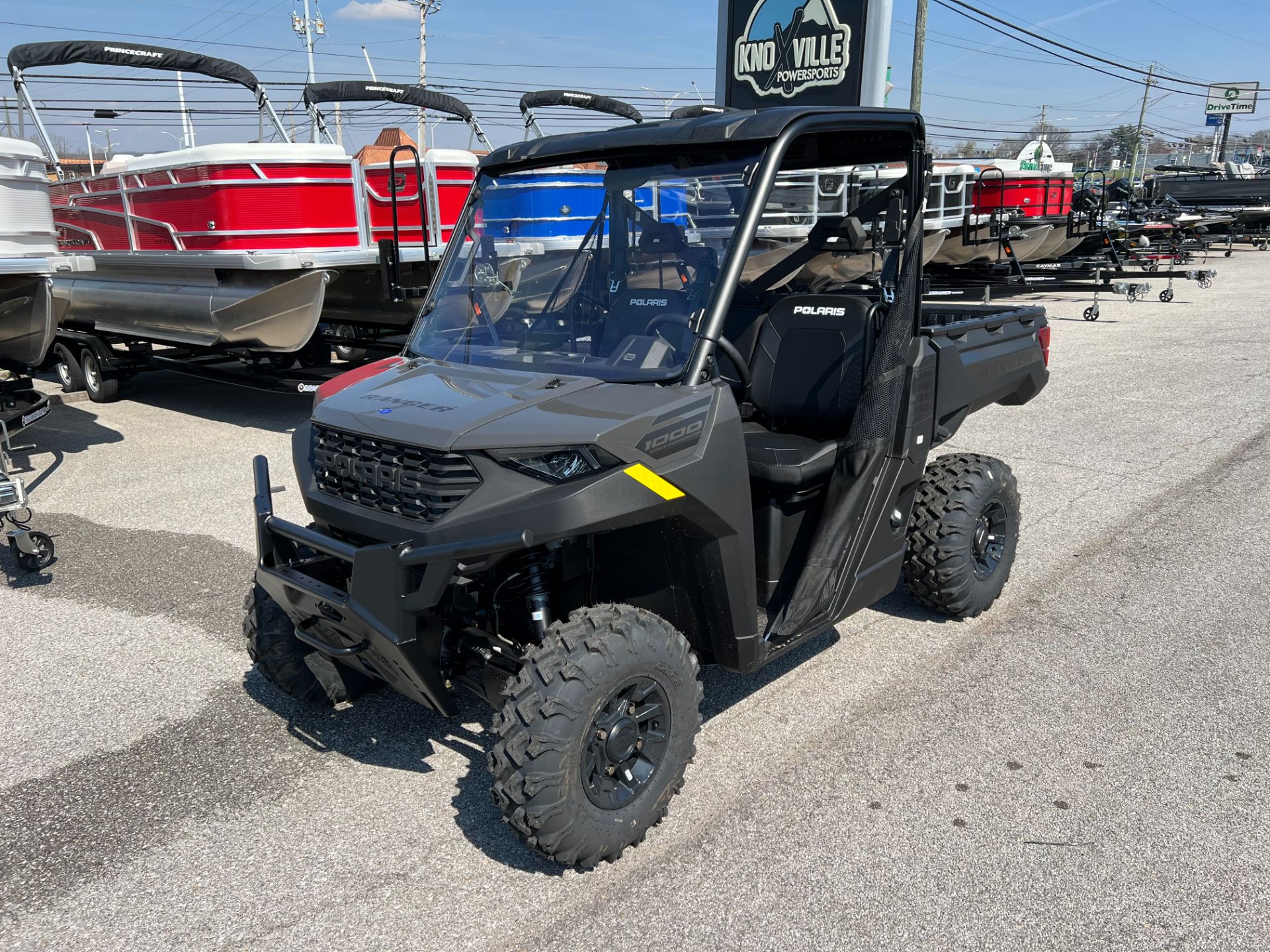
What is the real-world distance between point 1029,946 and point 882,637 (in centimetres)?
198

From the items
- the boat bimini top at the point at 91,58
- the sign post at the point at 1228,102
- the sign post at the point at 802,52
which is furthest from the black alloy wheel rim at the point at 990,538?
the sign post at the point at 1228,102

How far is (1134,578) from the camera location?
16.8 ft

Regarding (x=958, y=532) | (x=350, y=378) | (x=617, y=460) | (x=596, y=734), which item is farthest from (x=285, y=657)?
(x=958, y=532)

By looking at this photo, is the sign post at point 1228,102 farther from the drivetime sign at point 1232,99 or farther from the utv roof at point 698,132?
the utv roof at point 698,132

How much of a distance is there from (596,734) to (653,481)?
0.76 metres

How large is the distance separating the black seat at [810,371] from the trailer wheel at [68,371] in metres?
8.94

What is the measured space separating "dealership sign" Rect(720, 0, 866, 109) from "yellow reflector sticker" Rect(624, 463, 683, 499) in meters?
12.9

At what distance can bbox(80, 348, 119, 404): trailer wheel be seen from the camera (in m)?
9.98

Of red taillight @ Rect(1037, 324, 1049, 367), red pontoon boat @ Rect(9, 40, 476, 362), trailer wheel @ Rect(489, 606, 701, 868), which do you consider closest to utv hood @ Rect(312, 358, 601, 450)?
trailer wheel @ Rect(489, 606, 701, 868)

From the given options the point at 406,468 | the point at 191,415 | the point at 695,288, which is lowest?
the point at 191,415

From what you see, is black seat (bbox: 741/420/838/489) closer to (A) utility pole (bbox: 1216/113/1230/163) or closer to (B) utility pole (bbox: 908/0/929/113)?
(B) utility pole (bbox: 908/0/929/113)

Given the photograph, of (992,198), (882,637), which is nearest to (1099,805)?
(882,637)

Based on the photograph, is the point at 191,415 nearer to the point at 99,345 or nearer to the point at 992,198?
the point at 99,345

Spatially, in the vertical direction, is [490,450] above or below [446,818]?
above
